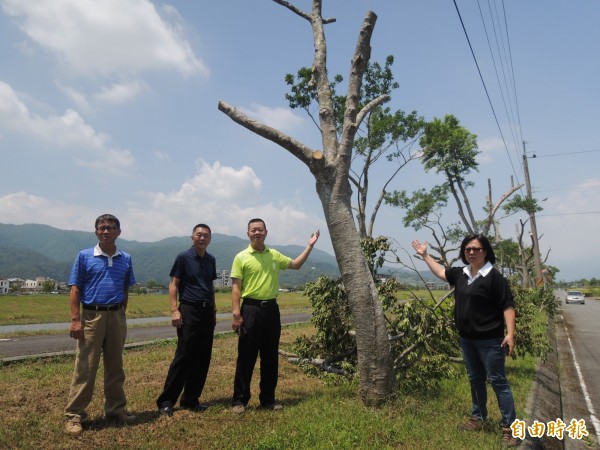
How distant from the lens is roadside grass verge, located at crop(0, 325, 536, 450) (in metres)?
3.81

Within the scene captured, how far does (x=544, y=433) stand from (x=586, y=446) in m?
0.46

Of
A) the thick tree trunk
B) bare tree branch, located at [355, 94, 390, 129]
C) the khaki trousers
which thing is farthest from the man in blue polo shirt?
bare tree branch, located at [355, 94, 390, 129]

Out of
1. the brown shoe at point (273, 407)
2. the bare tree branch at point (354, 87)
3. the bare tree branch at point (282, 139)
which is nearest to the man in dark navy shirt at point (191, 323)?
the brown shoe at point (273, 407)

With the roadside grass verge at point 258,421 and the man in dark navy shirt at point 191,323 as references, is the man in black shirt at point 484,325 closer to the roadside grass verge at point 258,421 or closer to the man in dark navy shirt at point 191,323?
the roadside grass verge at point 258,421

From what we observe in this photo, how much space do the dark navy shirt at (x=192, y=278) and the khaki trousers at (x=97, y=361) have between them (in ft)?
2.25

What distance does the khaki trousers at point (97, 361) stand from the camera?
4250 millimetres

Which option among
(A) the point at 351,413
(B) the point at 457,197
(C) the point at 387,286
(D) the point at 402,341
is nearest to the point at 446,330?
(D) the point at 402,341

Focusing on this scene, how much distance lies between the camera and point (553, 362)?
9.97 m

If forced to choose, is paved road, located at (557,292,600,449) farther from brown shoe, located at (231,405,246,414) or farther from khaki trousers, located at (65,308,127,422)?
khaki trousers, located at (65,308,127,422)

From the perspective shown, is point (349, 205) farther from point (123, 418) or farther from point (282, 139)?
point (123, 418)

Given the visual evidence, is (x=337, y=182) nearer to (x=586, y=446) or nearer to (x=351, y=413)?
(x=351, y=413)

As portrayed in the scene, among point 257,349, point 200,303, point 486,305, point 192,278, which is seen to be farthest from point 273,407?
point 486,305

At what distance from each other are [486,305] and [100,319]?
3806 millimetres

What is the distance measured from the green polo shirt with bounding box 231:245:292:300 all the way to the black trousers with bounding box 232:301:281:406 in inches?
6.2
